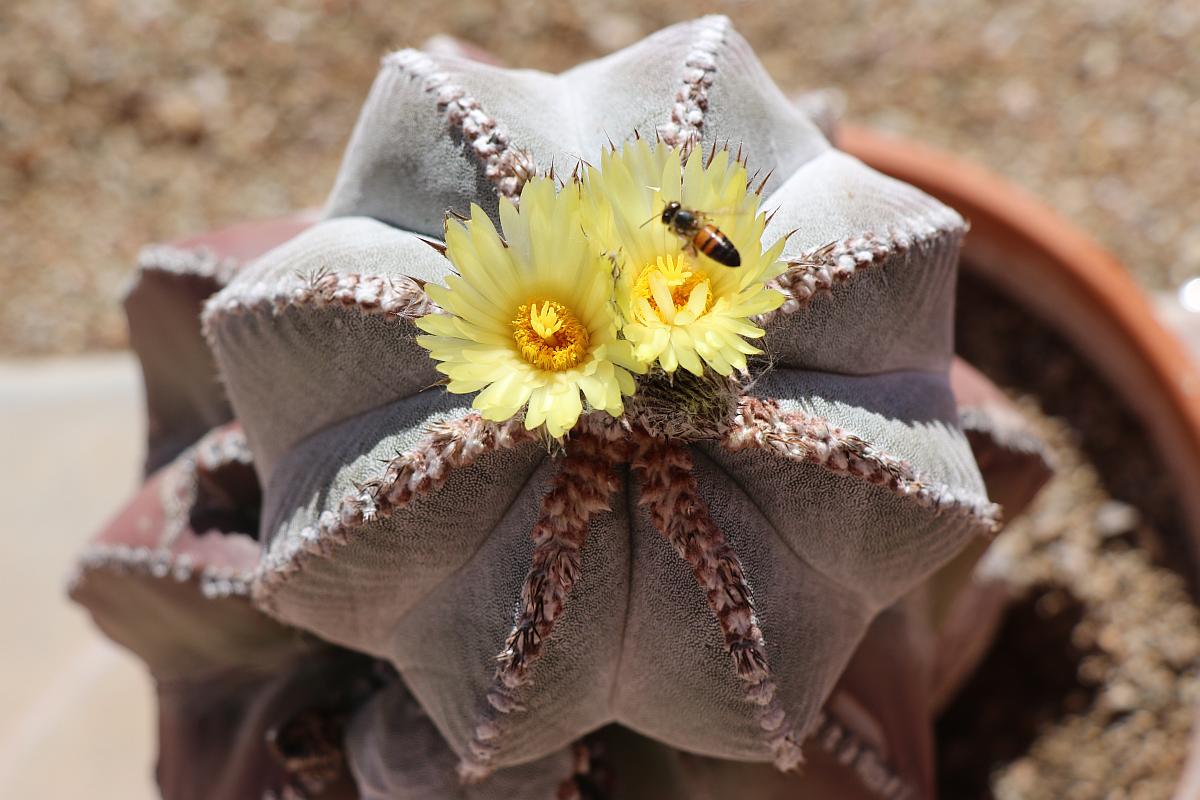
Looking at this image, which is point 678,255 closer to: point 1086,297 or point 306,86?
point 1086,297

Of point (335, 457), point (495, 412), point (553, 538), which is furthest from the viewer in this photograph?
point (335, 457)

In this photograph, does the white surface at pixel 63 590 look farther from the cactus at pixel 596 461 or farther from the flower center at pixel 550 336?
the flower center at pixel 550 336

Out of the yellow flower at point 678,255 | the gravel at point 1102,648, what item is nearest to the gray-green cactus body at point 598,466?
the yellow flower at point 678,255

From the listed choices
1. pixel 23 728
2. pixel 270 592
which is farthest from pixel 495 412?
pixel 23 728

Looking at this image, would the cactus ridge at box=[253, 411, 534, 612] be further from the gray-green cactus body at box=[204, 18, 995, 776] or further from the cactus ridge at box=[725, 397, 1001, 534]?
the cactus ridge at box=[725, 397, 1001, 534]

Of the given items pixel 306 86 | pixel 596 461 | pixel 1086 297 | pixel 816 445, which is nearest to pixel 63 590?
pixel 306 86

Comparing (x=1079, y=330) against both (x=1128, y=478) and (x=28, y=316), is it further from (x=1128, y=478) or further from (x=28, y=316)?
(x=28, y=316)
